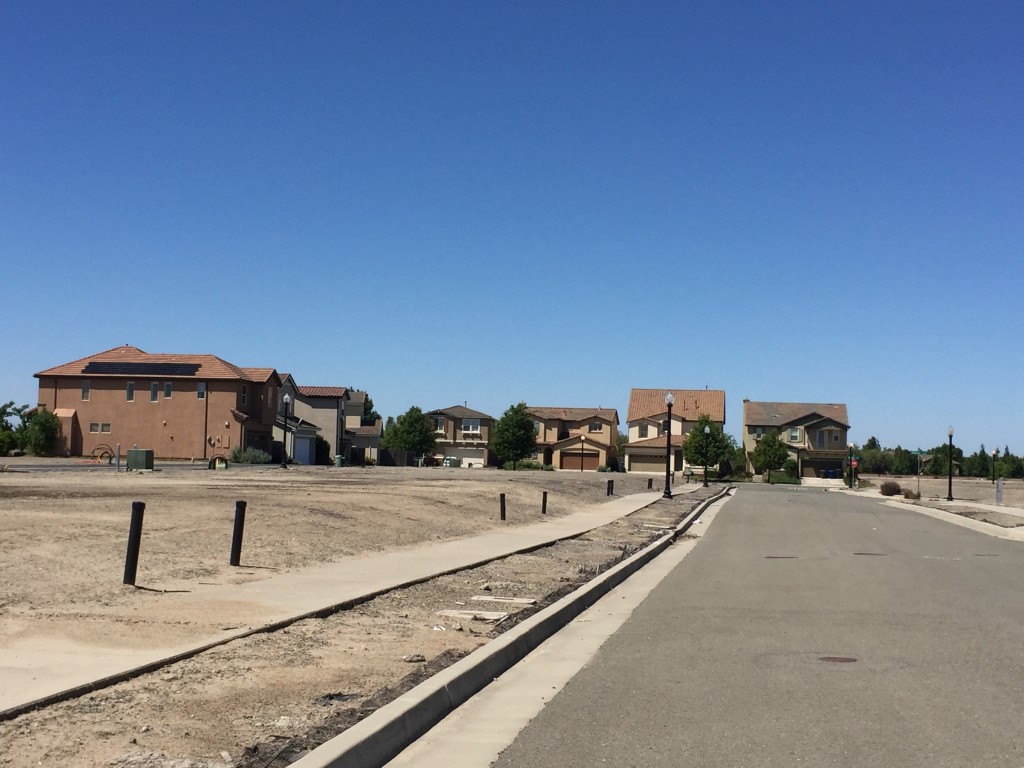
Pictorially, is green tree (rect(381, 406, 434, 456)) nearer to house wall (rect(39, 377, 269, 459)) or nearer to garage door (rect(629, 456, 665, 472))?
garage door (rect(629, 456, 665, 472))

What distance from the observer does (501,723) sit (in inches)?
286

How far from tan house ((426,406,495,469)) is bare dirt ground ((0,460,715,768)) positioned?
89387mm

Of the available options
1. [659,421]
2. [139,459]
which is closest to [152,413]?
[139,459]

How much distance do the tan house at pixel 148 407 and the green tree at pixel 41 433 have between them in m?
1.34

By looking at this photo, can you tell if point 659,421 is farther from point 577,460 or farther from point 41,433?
point 41,433

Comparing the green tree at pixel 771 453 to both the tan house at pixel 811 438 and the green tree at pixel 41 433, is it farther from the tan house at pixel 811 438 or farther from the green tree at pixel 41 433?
the green tree at pixel 41 433

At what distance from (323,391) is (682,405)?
142ft

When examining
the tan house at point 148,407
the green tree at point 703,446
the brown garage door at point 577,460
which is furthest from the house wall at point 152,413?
the brown garage door at point 577,460

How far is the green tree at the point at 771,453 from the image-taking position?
9769 cm

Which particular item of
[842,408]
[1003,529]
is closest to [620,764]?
[1003,529]

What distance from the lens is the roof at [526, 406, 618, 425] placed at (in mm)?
114875

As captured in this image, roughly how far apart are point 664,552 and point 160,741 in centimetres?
1644

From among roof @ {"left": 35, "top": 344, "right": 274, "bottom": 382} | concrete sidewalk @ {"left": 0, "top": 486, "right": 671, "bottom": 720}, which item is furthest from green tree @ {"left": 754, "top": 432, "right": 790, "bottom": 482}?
concrete sidewalk @ {"left": 0, "top": 486, "right": 671, "bottom": 720}

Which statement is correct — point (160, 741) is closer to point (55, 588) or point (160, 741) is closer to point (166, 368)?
point (55, 588)
